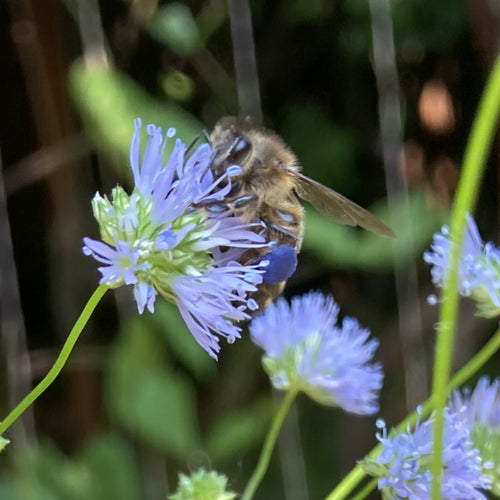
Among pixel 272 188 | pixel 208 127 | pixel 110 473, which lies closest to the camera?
pixel 272 188

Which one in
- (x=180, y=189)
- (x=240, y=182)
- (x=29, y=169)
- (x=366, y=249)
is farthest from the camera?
(x=29, y=169)

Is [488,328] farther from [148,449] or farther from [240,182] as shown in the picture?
[240,182]

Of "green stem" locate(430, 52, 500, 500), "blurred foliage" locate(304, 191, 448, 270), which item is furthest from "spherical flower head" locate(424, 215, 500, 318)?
"blurred foliage" locate(304, 191, 448, 270)

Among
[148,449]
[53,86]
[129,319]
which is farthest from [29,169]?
[148,449]

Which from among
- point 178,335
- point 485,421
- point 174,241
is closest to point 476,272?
point 485,421

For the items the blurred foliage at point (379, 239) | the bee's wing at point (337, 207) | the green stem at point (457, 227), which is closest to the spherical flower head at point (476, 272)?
the bee's wing at point (337, 207)

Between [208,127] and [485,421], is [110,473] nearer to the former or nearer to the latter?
[208,127]

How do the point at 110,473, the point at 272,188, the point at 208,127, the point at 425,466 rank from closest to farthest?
the point at 425,466
the point at 272,188
the point at 110,473
the point at 208,127

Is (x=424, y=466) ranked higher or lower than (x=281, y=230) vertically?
lower
